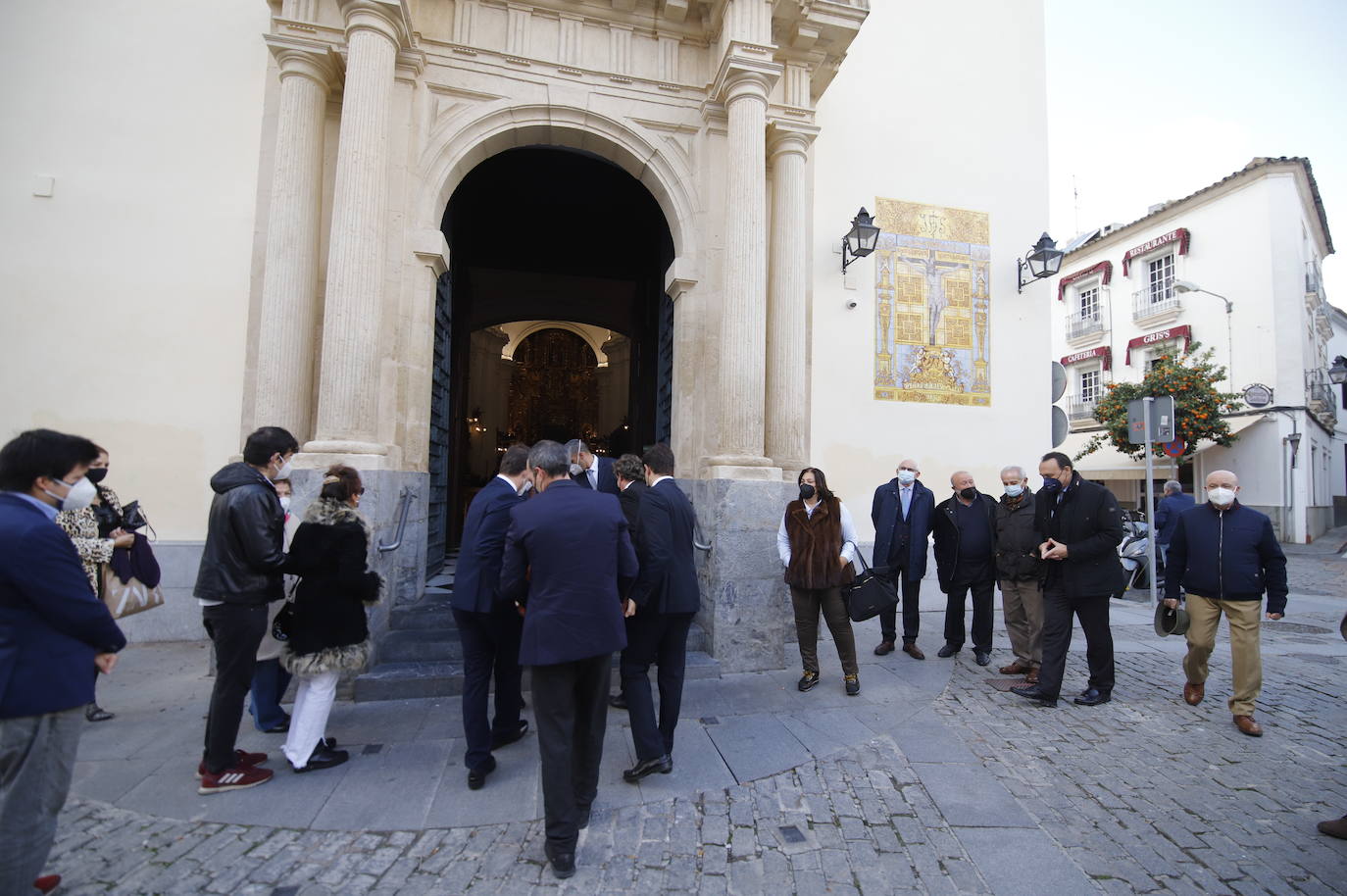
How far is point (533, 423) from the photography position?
15.2 metres

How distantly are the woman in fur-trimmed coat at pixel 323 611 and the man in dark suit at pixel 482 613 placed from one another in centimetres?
57

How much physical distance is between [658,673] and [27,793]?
2.57m

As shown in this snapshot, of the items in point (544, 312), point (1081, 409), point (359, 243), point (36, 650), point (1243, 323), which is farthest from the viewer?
point (1081, 409)

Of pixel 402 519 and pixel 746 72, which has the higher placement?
pixel 746 72

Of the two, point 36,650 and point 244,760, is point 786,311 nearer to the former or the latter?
point 244,760

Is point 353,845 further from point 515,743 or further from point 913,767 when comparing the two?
point 913,767

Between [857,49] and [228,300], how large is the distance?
769 cm

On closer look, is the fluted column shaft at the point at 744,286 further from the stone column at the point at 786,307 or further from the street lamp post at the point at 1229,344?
the street lamp post at the point at 1229,344

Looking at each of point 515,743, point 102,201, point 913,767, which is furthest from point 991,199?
point 102,201

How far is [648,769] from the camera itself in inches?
135

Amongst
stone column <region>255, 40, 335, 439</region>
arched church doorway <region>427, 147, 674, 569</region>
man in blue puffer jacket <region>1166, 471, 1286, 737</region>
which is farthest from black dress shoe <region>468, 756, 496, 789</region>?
man in blue puffer jacket <region>1166, 471, 1286, 737</region>

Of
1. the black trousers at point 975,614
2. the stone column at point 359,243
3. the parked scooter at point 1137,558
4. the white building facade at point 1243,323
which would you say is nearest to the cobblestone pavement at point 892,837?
the black trousers at point 975,614

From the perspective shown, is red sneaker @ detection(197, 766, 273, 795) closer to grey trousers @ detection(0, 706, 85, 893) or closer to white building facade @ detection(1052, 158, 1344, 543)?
grey trousers @ detection(0, 706, 85, 893)

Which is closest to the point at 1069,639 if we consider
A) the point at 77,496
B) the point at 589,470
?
the point at 589,470
